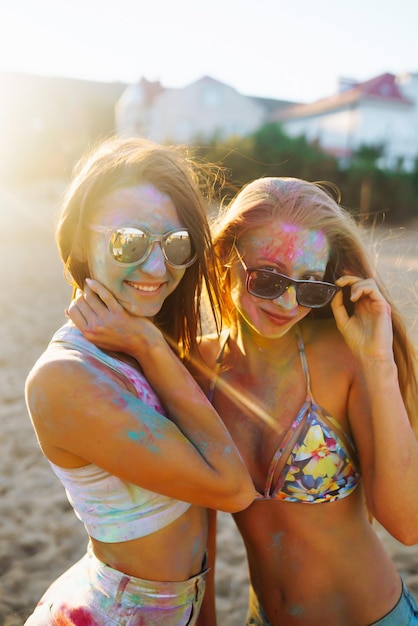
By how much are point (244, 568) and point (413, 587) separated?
3.63 ft

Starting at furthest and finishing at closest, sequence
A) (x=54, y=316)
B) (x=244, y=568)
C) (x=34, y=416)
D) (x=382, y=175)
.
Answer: (x=382, y=175) < (x=54, y=316) < (x=244, y=568) < (x=34, y=416)

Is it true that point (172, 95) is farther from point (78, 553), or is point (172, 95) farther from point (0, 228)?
point (78, 553)

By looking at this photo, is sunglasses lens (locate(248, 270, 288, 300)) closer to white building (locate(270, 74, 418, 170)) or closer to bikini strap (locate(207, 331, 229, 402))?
bikini strap (locate(207, 331, 229, 402))

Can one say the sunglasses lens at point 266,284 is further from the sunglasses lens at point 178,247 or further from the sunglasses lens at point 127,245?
the sunglasses lens at point 127,245

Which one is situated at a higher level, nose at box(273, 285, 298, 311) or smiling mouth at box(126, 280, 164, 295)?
smiling mouth at box(126, 280, 164, 295)

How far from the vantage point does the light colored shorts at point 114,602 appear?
67.1 inches

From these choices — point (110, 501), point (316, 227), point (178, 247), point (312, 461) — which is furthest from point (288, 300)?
point (110, 501)

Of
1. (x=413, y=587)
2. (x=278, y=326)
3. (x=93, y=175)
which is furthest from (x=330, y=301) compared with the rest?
(x=413, y=587)

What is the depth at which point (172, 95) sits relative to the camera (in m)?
41.5

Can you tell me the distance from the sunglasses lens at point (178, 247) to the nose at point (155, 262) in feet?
0.09

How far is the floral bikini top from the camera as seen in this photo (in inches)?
77.5

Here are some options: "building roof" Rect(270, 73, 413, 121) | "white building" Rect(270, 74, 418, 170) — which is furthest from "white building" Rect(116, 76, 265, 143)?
"building roof" Rect(270, 73, 413, 121)

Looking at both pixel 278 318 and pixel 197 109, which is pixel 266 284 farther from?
pixel 197 109

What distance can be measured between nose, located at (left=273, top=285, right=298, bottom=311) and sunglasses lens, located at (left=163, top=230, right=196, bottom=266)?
1.17ft
